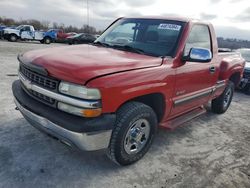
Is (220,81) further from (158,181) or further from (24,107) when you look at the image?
(24,107)

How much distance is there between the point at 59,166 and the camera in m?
3.26

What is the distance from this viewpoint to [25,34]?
25219mm

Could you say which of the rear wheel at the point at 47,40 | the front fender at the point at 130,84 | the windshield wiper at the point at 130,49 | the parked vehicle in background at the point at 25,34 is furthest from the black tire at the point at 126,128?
the rear wheel at the point at 47,40

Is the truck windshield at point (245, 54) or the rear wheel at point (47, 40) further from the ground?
the truck windshield at point (245, 54)

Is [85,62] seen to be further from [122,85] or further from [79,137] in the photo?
[79,137]

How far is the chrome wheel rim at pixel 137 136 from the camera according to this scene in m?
3.27

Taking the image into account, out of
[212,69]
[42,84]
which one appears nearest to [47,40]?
[212,69]

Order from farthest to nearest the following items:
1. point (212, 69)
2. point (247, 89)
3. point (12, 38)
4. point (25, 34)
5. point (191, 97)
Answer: point (25, 34) < point (12, 38) < point (247, 89) < point (212, 69) < point (191, 97)

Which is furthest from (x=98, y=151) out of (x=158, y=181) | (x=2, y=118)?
(x=2, y=118)

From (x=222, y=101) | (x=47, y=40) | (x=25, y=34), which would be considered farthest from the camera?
(x=47, y=40)

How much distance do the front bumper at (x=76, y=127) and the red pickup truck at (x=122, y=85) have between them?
10mm

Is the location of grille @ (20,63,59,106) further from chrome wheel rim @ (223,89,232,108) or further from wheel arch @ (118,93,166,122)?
chrome wheel rim @ (223,89,232,108)

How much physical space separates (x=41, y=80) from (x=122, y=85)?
0.96 metres

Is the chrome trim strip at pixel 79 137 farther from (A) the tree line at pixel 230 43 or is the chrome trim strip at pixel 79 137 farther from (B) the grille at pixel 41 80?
(A) the tree line at pixel 230 43
